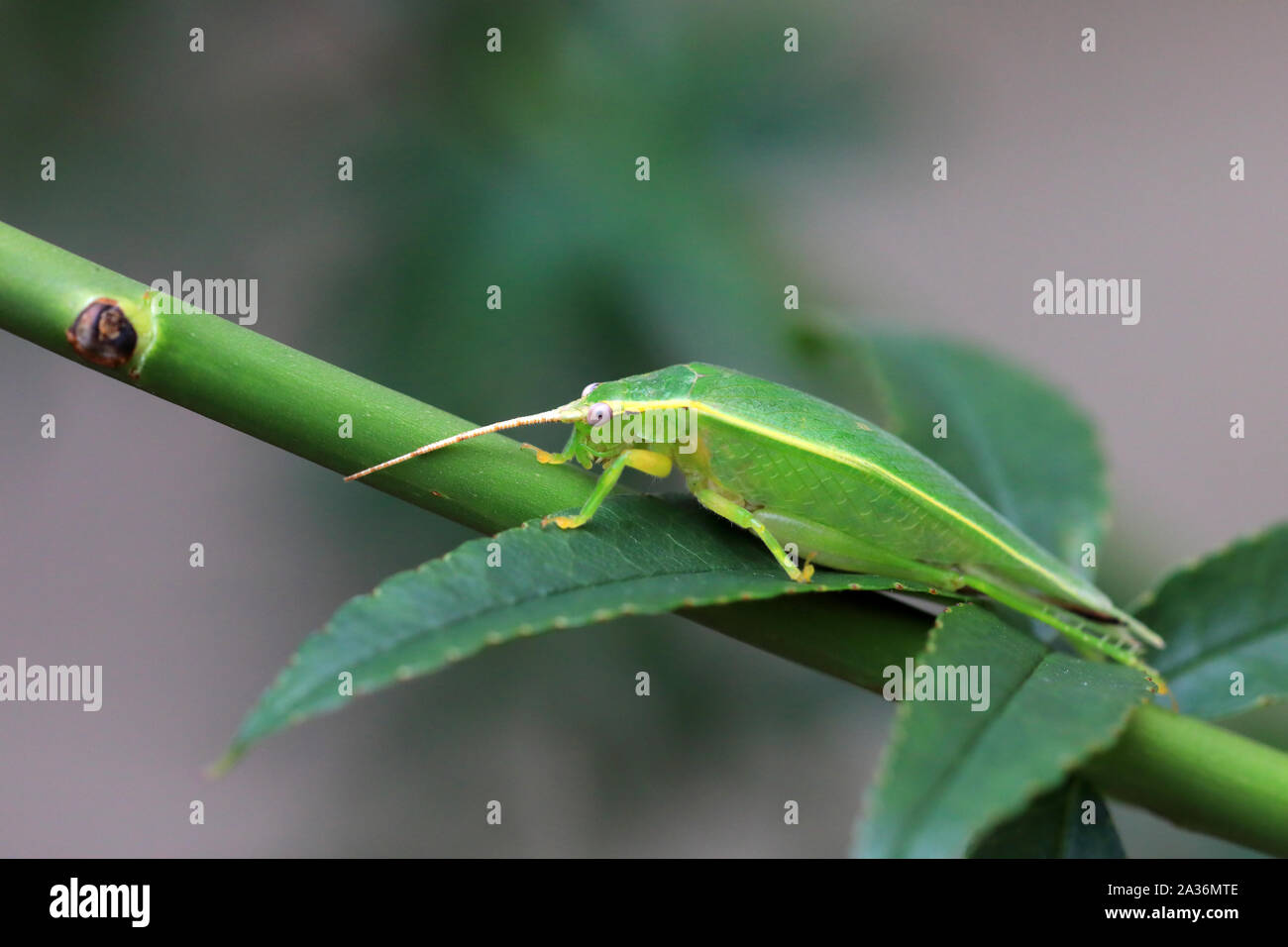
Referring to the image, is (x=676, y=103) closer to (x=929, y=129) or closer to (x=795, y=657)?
(x=929, y=129)

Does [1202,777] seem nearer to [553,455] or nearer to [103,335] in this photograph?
[553,455]

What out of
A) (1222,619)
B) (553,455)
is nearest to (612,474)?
(553,455)

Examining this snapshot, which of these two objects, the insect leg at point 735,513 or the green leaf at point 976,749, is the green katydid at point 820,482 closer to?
the insect leg at point 735,513

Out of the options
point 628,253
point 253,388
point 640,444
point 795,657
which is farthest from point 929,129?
point 253,388

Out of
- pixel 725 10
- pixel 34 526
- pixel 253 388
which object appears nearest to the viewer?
pixel 253 388

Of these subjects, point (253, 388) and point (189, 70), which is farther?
point (189, 70)

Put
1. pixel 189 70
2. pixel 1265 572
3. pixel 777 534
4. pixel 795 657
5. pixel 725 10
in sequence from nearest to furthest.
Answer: pixel 795 657
pixel 1265 572
pixel 777 534
pixel 189 70
pixel 725 10

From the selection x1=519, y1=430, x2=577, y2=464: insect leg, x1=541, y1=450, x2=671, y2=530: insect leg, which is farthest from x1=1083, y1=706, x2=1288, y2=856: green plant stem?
x1=519, y1=430, x2=577, y2=464: insect leg
